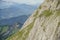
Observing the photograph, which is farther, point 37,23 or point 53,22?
point 37,23

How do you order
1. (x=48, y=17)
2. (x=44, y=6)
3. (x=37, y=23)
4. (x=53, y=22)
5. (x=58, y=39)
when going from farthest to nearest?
1. (x=44, y=6)
2. (x=37, y=23)
3. (x=48, y=17)
4. (x=53, y=22)
5. (x=58, y=39)

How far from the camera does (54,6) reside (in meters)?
58.7

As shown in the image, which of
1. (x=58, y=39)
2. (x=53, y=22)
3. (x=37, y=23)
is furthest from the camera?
(x=37, y=23)

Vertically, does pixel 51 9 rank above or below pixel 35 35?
above

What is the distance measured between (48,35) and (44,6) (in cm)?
1694

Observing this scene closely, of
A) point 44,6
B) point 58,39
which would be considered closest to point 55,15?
point 58,39

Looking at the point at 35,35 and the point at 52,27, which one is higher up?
the point at 52,27

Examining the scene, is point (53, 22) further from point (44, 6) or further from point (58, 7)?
point (44, 6)

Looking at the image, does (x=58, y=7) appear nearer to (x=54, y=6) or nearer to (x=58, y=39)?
(x=54, y=6)

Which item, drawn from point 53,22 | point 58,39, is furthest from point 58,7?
point 58,39

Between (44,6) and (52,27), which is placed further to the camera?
(44,6)

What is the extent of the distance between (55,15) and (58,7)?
354cm

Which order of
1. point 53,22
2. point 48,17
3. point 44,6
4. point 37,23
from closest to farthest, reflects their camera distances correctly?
point 53,22 < point 48,17 < point 37,23 < point 44,6

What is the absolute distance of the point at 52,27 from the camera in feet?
167
